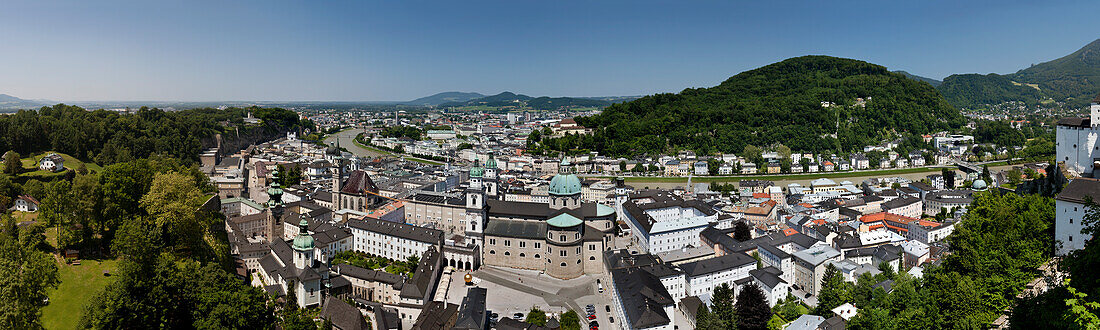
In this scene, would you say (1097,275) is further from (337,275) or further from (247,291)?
(337,275)

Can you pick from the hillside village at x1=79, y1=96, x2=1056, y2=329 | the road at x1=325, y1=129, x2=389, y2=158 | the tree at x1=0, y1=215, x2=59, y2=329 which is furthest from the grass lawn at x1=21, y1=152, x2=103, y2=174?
the road at x1=325, y1=129, x2=389, y2=158

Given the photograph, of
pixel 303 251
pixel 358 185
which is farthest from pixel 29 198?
pixel 358 185

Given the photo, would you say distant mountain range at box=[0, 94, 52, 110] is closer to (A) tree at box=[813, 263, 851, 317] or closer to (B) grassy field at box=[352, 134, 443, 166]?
(B) grassy field at box=[352, 134, 443, 166]

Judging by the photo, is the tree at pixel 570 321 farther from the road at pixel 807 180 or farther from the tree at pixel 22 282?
the road at pixel 807 180

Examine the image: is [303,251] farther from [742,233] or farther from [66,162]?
[66,162]

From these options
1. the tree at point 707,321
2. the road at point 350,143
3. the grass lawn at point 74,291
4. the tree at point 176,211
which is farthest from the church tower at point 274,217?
the road at point 350,143
